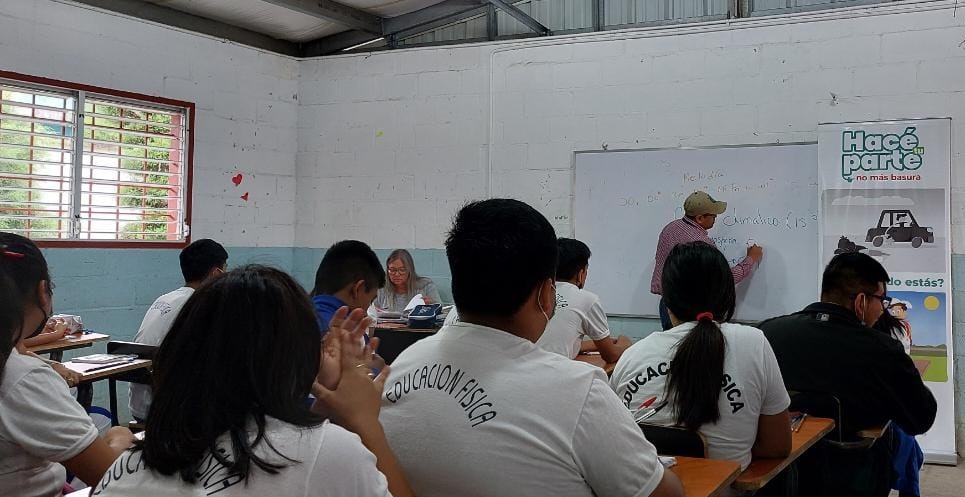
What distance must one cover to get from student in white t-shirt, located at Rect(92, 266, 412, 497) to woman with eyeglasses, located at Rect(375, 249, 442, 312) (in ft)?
Answer: 15.1

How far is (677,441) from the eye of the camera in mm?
2010

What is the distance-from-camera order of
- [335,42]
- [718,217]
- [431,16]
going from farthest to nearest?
[335,42], [431,16], [718,217]

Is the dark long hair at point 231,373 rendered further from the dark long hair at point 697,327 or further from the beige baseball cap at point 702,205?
the beige baseball cap at point 702,205

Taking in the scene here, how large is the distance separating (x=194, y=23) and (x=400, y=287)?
2416mm

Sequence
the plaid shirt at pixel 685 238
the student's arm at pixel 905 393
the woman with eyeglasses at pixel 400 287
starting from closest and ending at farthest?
the student's arm at pixel 905 393, the plaid shirt at pixel 685 238, the woman with eyeglasses at pixel 400 287

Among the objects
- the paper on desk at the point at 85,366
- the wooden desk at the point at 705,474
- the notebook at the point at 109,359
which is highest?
the notebook at the point at 109,359

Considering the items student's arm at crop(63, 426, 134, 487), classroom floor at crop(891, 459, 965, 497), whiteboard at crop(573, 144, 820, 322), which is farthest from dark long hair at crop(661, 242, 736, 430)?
whiteboard at crop(573, 144, 820, 322)

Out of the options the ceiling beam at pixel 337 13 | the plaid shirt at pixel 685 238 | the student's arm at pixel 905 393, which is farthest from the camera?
the ceiling beam at pixel 337 13

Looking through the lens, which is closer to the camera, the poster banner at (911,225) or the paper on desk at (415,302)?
the poster banner at (911,225)

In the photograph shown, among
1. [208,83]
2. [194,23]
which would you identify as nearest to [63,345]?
[208,83]

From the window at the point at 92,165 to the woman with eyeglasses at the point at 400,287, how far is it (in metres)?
1.49

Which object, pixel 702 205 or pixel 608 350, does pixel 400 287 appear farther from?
pixel 608 350

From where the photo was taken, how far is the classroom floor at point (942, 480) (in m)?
4.04

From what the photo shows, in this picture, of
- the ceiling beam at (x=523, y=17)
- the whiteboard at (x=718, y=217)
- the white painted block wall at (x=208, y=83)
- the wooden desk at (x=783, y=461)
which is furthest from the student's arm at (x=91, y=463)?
the ceiling beam at (x=523, y=17)
